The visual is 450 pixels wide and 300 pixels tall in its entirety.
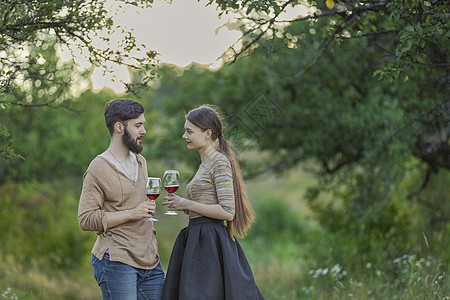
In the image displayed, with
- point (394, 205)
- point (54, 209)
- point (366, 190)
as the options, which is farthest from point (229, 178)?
point (54, 209)

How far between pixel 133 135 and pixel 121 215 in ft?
1.74

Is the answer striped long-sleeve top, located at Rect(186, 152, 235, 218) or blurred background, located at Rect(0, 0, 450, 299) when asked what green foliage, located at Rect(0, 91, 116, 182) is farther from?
striped long-sleeve top, located at Rect(186, 152, 235, 218)

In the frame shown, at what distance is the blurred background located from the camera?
186 inches

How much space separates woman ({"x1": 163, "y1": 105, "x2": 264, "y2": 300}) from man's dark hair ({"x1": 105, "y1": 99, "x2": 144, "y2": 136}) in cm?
37

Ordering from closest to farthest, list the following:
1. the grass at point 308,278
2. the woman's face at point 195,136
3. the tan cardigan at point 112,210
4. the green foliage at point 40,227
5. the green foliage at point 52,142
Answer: the tan cardigan at point 112,210, the woman's face at point 195,136, the grass at point 308,278, the green foliage at point 52,142, the green foliage at point 40,227

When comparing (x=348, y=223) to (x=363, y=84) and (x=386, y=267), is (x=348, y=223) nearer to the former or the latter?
(x=386, y=267)

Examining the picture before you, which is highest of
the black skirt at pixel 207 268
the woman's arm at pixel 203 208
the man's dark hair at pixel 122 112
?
the man's dark hair at pixel 122 112

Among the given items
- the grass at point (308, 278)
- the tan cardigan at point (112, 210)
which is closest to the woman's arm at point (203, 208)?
the tan cardigan at point (112, 210)

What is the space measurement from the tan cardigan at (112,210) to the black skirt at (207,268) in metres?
0.21

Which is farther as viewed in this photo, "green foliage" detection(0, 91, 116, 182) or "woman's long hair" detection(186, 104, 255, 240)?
"green foliage" detection(0, 91, 116, 182)

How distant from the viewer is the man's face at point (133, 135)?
3.58 meters

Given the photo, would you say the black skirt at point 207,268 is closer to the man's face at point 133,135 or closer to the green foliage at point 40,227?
the man's face at point 133,135

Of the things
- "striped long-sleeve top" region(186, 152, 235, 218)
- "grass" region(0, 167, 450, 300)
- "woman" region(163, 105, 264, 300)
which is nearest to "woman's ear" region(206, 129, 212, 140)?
"woman" region(163, 105, 264, 300)

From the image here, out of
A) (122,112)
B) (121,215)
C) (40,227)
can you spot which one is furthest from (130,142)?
(40,227)
